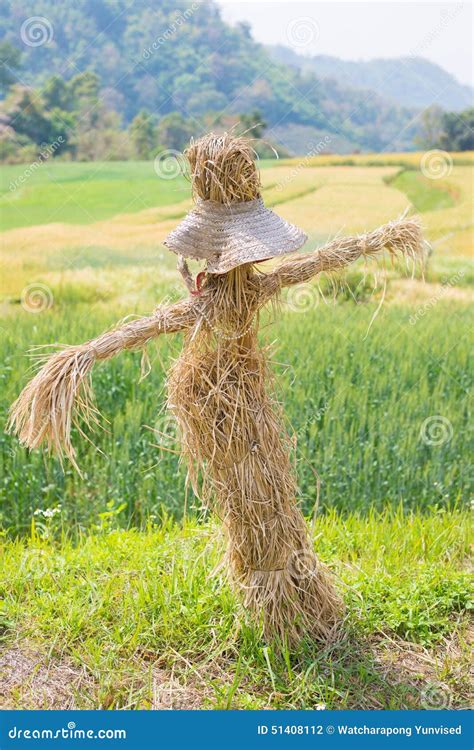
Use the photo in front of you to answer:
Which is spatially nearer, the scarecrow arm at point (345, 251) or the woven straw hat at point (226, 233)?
the woven straw hat at point (226, 233)

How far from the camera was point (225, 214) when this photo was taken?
258 centimetres

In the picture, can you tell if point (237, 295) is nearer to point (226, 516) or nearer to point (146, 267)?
point (226, 516)

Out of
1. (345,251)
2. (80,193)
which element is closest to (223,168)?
(345,251)

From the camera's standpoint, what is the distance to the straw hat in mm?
2510

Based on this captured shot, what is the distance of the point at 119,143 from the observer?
45.9ft

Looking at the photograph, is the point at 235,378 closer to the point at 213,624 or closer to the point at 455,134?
the point at 213,624

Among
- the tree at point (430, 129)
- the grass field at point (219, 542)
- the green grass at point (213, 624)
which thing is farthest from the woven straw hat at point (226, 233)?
the tree at point (430, 129)

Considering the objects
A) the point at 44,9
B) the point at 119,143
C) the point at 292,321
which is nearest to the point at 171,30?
the point at 292,321

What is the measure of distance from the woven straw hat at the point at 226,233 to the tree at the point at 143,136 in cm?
1195

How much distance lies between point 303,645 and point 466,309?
5.85m

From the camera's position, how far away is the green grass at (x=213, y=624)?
2781 mm

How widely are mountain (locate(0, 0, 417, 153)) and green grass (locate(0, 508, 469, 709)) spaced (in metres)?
12.5

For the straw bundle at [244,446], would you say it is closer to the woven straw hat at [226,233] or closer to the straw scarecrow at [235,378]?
the straw scarecrow at [235,378]

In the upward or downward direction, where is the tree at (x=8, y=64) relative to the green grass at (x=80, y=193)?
upward
